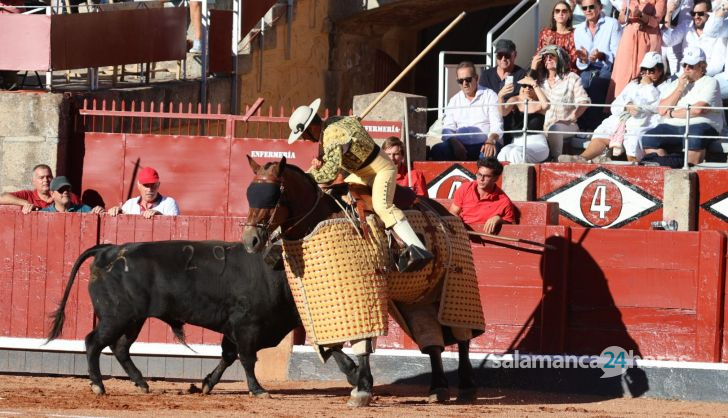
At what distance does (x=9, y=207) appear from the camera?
11.7 meters

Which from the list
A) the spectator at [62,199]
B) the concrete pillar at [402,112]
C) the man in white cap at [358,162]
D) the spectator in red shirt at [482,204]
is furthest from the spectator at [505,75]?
the man in white cap at [358,162]

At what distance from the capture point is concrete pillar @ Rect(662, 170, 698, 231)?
488 inches

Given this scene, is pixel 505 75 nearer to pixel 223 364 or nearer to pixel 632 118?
pixel 632 118

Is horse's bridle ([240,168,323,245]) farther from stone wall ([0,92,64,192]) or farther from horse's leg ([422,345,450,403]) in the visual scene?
stone wall ([0,92,64,192])

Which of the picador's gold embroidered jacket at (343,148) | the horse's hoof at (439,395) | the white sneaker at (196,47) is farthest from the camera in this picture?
the white sneaker at (196,47)

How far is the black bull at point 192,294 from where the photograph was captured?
1005 centimetres

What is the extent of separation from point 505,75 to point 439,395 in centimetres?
551

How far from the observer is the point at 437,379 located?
32.2ft

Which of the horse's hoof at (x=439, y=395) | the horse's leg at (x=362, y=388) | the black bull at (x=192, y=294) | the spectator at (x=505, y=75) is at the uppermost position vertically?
the spectator at (x=505, y=75)

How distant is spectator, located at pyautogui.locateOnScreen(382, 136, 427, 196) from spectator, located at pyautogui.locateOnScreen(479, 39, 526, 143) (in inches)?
103

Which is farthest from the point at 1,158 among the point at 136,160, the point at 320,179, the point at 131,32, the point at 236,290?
the point at 320,179

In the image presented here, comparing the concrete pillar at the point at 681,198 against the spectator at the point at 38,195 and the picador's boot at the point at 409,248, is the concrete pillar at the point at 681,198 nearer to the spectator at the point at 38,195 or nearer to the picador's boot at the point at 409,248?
the picador's boot at the point at 409,248

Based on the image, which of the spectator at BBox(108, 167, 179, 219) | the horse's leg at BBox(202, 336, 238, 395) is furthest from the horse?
the spectator at BBox(108, 167, 179, 219)

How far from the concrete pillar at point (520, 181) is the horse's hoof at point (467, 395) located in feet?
10.7
